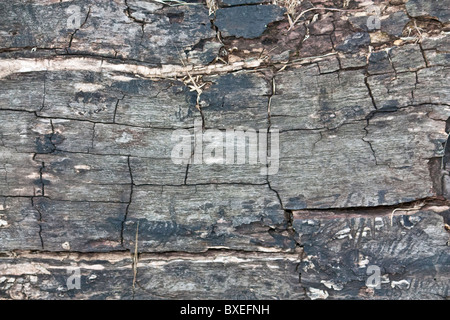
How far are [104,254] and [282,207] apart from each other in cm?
126

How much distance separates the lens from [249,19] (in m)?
2.41

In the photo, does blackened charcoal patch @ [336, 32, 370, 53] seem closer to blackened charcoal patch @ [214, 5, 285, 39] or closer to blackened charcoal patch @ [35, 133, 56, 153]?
blackened charcoal patch @ [214, 5, 285, 39]

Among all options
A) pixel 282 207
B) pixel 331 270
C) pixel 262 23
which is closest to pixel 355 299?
pixel 331 270

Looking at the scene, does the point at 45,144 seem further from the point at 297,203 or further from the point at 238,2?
the point at 297,203

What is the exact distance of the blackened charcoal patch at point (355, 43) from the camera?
237cm

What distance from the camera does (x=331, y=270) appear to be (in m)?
2.38

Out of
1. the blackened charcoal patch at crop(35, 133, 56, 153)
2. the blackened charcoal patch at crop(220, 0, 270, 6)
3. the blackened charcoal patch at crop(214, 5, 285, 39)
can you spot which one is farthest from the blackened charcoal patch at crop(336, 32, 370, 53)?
the blackened charcoal patch at crop(35, 133, 56, 153)

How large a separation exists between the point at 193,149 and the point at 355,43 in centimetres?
128

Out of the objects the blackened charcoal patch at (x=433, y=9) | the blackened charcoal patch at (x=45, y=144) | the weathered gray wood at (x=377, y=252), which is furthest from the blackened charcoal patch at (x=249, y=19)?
the blackened charcoal patch at (x=45, y=144)

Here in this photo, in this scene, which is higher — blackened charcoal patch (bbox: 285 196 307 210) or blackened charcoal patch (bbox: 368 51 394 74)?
blackened charcoal patch (bbox: 368 51 394 74)

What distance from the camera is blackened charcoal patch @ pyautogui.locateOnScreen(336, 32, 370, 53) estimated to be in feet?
7.79

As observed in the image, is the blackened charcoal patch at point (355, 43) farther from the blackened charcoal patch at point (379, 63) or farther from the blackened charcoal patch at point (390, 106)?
the blackened charcoal patch at point (390, 106)

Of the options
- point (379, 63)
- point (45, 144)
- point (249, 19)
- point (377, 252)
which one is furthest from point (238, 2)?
point (377, 252)

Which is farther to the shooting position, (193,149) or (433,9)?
(193,149)
